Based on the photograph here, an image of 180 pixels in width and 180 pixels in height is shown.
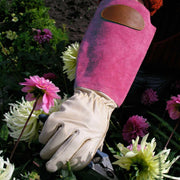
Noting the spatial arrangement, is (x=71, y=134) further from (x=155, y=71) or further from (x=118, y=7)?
(x=155, y=71)

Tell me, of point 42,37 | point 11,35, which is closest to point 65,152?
point 42,37

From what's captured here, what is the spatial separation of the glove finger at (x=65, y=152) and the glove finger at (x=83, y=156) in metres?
0.02

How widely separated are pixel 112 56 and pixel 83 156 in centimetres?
46

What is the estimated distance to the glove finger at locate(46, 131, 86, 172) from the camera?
0.77 m

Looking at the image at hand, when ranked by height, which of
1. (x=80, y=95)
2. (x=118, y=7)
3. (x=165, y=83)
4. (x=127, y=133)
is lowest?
(x=127, y=133)

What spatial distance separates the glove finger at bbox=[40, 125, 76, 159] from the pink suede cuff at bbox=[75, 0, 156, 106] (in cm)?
23

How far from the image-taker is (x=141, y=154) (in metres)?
0.70

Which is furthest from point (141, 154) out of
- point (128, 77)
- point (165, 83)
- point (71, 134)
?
point (165, 83)

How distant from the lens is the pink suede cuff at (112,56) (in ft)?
3.15

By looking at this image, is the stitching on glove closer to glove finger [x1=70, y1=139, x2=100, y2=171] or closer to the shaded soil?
glove finger [x1=70, y1=139, x2=100, y2=171]

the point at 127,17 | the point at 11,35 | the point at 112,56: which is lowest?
the point at 11,35

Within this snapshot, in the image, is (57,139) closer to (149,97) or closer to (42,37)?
(149,97)

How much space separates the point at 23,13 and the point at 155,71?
1859 mm

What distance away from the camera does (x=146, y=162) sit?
70 centimetres
